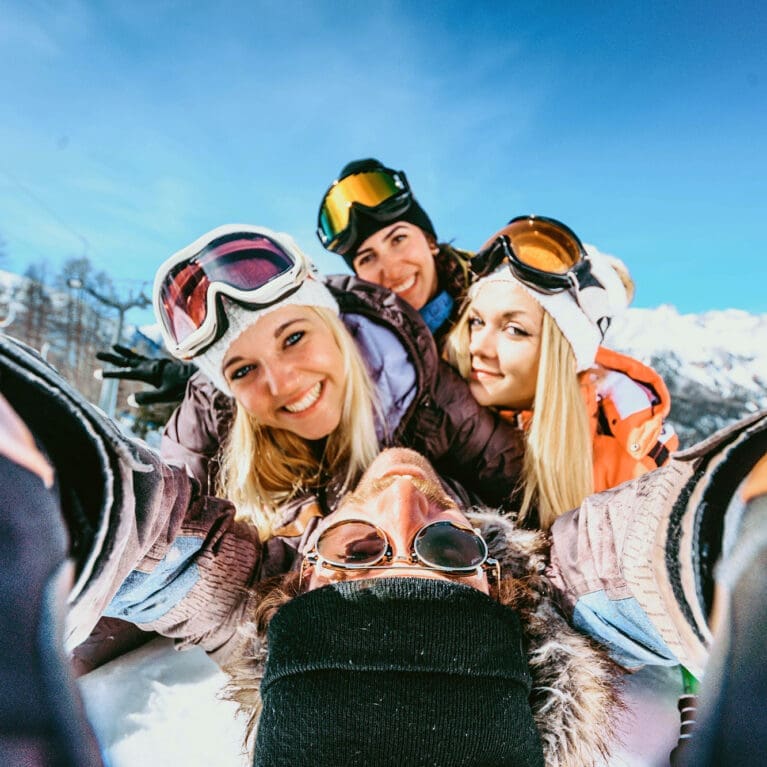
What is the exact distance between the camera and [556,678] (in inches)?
48.8

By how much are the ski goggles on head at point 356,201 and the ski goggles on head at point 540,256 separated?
Answer: 3.35 feet

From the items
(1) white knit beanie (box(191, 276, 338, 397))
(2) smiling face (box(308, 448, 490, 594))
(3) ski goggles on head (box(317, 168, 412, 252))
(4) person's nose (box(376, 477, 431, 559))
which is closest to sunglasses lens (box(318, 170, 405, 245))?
(3) ski goggles on head (box(317, 168, 412, 252))

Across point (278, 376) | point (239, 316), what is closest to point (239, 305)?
point (239, 316)

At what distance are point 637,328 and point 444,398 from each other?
122 feet

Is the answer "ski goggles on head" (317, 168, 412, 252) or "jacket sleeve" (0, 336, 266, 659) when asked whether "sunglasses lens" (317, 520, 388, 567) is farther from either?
"ski goggles on head" (317, 168, 412, 252)

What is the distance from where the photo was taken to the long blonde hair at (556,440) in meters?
2.33

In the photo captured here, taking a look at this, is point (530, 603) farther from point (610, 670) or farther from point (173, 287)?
point (173, 287)

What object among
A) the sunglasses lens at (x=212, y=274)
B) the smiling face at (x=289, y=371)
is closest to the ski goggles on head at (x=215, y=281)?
the sunglasses lens at (x=212, y=274)

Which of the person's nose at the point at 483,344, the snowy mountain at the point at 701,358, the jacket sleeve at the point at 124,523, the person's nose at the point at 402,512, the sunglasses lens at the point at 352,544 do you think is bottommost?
the jacket sleeve at the point at 124,523

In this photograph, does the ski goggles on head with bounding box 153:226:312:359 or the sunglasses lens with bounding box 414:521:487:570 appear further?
the ski goggles on head with bounding box 153:226:312:359

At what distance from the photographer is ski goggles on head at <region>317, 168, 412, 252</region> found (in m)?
3.51

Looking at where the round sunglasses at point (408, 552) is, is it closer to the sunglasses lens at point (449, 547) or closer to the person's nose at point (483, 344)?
the sunglasses lens at point (449, 547)

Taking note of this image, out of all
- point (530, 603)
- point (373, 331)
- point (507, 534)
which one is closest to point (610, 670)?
point (530, 603)

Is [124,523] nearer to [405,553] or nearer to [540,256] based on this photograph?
[405,553]
